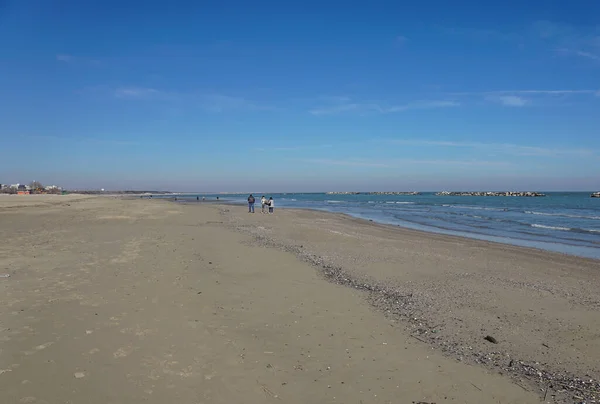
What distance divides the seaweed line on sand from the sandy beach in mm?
27

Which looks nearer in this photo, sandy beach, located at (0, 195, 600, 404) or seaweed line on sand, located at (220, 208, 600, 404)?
sandy beach, located at (0, 195, 600, 404)

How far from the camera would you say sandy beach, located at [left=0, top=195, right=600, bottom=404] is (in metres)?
4.78

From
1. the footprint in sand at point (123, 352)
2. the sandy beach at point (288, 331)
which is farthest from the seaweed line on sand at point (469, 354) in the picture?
the footprint in sand at point (123, 352)

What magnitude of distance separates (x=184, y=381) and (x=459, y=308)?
580 centimetres

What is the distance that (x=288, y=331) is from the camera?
6656mm

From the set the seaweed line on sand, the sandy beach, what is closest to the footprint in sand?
the sandy beach

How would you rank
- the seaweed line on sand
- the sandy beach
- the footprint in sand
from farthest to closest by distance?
the footprint in sand < the seaweed line on sand < the sandy beach

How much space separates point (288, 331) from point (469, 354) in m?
2.82

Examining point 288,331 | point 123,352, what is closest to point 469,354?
point 288,331

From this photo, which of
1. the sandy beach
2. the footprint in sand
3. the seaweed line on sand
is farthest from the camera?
the footprint in sand

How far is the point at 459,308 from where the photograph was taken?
821 cm

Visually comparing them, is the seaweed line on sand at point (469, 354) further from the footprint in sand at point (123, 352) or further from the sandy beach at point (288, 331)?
the footprint in sand at point (123, 352)

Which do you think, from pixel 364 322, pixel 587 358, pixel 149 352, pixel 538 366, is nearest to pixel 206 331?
pixel 149 352

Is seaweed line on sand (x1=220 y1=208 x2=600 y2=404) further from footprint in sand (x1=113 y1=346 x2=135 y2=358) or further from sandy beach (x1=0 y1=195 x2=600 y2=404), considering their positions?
footprint in sand (x1=113 y1=346 x2=135 y2=358)
